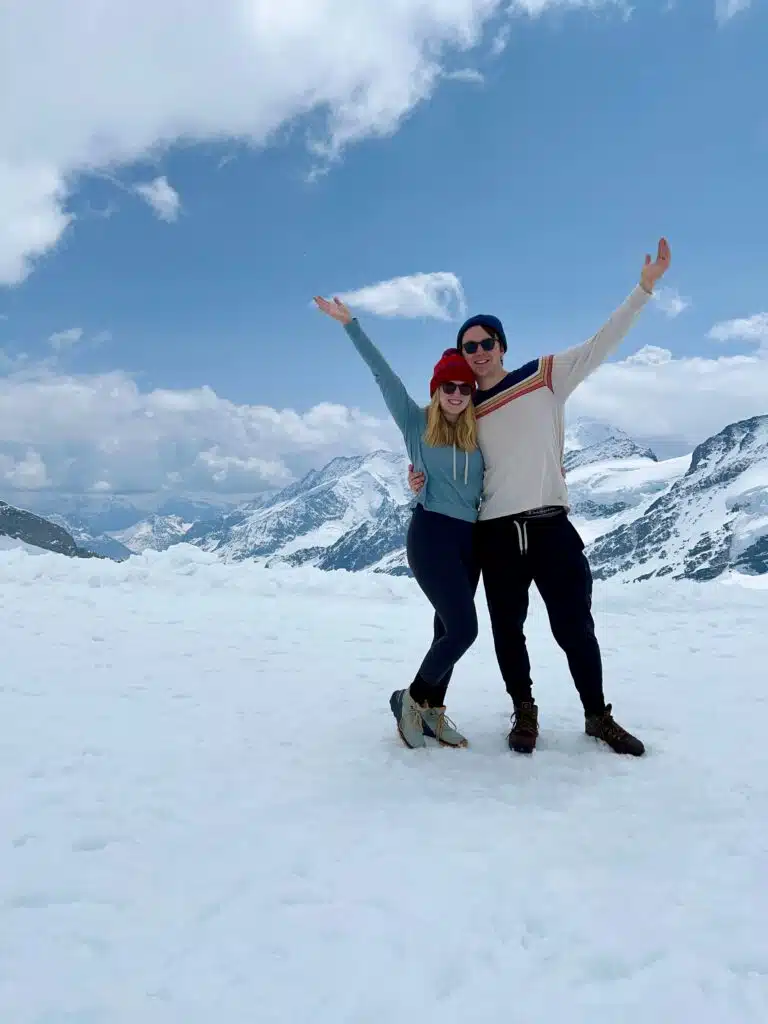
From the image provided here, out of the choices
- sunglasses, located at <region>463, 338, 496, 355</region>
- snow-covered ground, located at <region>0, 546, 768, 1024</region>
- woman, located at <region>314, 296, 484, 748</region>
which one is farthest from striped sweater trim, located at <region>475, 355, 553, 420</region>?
snow-covered ground, located at <region>0, 546, 768, 1024</region>

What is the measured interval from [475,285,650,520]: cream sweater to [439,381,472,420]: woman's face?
22cm

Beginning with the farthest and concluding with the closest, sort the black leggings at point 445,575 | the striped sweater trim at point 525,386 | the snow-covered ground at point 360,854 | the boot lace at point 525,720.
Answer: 1. the boot lace at point 525,720
2. the striped sweater trim at point 525,386
3. the black leggings at point 445,575
4. the snow-covered ground at point 360,854

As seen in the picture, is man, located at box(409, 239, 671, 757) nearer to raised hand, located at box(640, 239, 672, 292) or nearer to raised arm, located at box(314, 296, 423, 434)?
raised hand, located at box(640, 239, 672, 292)

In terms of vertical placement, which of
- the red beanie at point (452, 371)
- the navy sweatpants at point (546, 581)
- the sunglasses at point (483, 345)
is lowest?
the navy sweatpants at point (546, 581)

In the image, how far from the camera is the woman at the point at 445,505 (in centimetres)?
459

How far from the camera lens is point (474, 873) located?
3.09m

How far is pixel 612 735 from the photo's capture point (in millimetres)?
4754

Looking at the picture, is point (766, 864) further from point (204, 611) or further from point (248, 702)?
point (204, 611)

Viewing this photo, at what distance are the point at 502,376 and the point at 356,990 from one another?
3.84m

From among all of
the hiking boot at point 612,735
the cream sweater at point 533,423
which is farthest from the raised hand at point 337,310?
the hiking boot at point 612,735

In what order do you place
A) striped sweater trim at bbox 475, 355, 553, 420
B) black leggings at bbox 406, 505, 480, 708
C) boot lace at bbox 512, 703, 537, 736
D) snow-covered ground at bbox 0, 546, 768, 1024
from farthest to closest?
boot lace at bbox 512, 703, 537, 736, striped sweater trim at bbox 475, 355, 553, 420, black leggings at bbox 406, 505, 480, 708, snow-covered ground at bbox 0, 546, 768, 1024

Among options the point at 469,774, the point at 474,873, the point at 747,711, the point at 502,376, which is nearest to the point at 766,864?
the point at 474,873

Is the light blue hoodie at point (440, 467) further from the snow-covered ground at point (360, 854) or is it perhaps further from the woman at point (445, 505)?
the snow-covered ground at point (360, 854)

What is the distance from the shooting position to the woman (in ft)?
15.1
